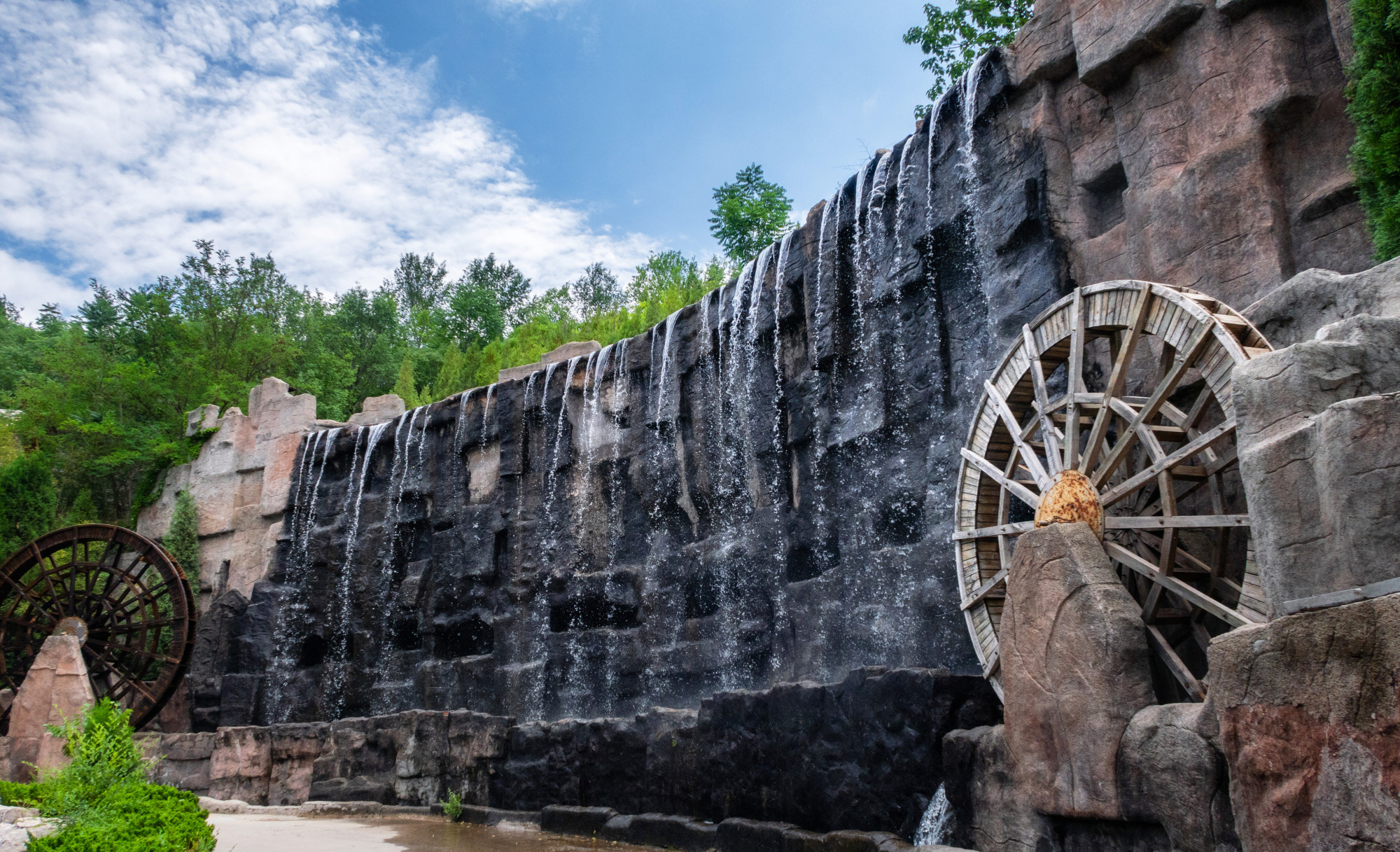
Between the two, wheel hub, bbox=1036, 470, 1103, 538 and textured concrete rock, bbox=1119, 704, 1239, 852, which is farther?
wheel hub, bbox=1036, 470, 1103, 538

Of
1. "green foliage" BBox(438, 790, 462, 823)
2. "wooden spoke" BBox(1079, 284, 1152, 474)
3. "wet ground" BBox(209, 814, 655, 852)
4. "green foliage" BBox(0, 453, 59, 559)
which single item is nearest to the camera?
"wooden spoke" BBox(1079, 284, 1152, 474)

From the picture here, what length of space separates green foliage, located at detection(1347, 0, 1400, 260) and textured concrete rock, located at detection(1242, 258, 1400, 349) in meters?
0.72

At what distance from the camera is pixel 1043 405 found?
6438 mm

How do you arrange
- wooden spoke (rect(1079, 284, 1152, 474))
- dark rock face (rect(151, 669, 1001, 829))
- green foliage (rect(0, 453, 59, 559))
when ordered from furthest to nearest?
green foliage (rect(0, 453, 59, 559)) < dark rock face (rect(151, 669, 1001, 829)) < wooden spoke (rect(1079, 284, 1152, 474))

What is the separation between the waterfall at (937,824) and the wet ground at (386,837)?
304cm

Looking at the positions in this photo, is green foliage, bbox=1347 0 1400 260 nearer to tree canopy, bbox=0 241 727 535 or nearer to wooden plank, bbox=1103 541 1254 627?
wooden plank, bbox=1103 541 1254 627

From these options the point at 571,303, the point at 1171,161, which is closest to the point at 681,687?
the point at 1171,161

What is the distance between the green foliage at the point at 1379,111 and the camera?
5719 millimetres

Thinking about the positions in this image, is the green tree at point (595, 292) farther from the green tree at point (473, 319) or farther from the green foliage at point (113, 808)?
the green foliage at point (113, 808)

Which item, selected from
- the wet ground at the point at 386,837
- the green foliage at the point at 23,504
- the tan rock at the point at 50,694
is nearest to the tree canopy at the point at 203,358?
the green foliage at the point at 23,504

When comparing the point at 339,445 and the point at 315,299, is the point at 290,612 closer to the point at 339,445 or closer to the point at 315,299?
the point at 339,445

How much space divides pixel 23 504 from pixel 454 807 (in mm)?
14896

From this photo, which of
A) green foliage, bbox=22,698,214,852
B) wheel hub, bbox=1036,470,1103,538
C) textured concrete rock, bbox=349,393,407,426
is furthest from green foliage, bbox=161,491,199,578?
wheel hub, bbox=1036,470,1103,538

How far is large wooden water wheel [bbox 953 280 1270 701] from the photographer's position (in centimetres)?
539
